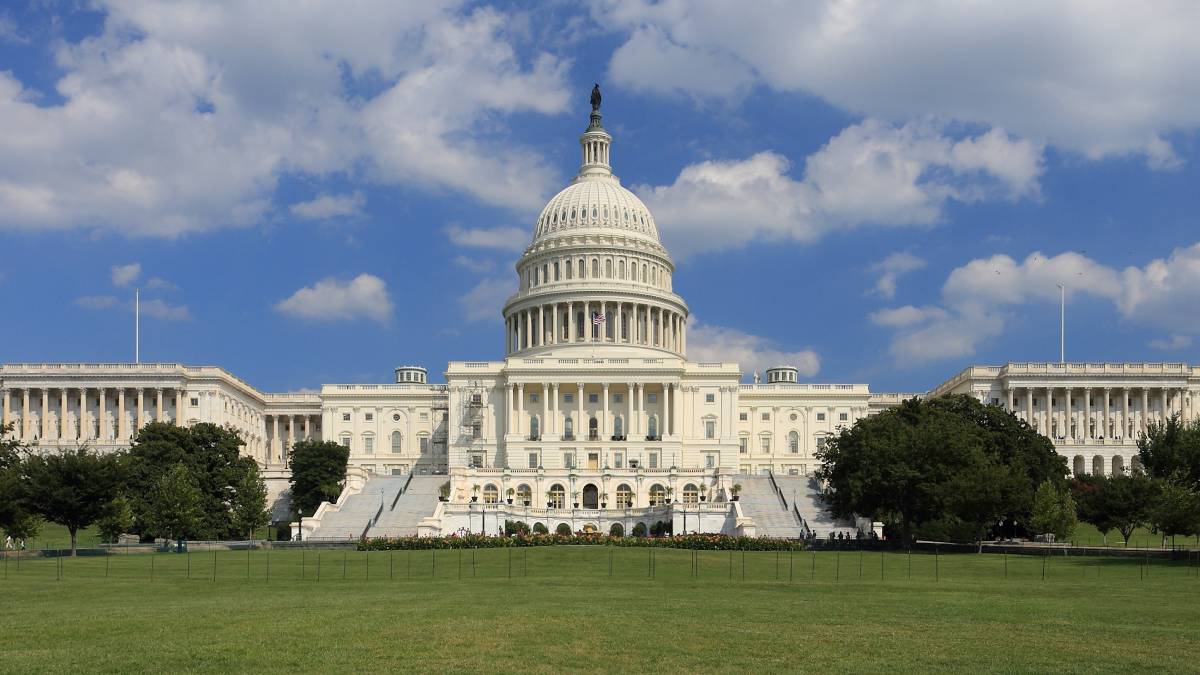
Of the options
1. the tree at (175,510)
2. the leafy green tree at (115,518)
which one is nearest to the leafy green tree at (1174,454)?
the tree at (175,510)

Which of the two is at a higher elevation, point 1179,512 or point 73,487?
point 73,487

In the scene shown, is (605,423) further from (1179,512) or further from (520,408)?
(1179,512)

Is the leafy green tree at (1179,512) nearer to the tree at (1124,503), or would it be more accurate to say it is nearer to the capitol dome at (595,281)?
the tree at (1124,503)

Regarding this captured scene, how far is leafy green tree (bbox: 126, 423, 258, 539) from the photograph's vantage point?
8988 cm

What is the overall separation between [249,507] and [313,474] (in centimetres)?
2244

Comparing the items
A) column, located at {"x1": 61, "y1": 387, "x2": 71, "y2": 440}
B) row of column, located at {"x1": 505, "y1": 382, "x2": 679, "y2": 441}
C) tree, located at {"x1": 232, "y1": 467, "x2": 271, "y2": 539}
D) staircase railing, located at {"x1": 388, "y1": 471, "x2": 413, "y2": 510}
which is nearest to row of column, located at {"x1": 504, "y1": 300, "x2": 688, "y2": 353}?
row of column, located at {"x1": 505, "y1": 382, "x2": 679, "y2": 441}

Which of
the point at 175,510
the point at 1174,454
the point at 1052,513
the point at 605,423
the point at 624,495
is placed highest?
the point at 605,423

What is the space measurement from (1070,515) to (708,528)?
1193 inches

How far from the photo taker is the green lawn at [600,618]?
28.5 metres

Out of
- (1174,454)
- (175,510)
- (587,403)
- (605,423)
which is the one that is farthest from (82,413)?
(1174,454)

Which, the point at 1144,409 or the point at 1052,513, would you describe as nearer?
the point at 1052,513

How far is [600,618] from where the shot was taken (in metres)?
35.7

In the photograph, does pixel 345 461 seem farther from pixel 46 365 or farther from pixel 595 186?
pixel 595 186

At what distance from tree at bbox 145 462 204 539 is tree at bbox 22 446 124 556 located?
4026 mm
